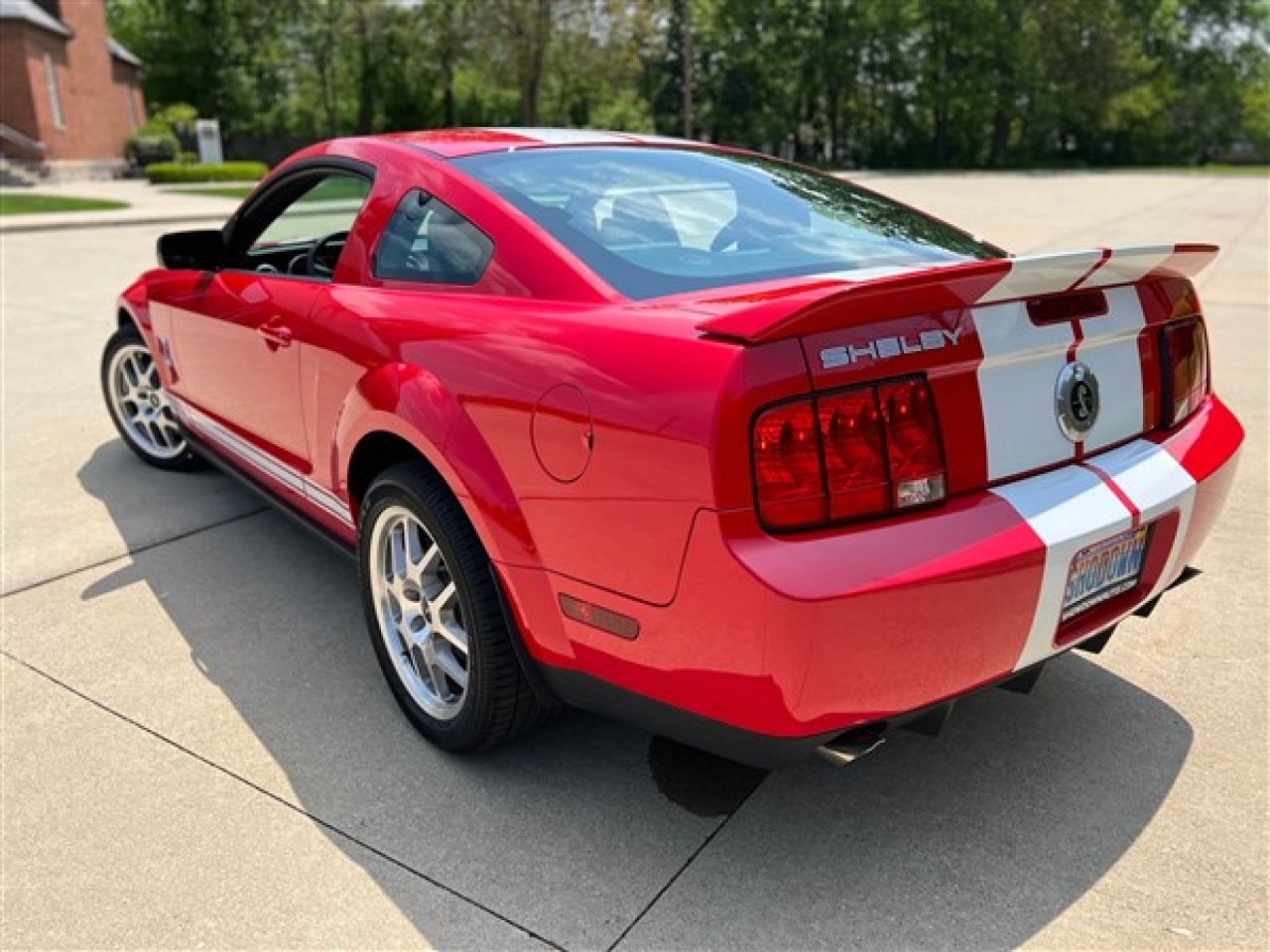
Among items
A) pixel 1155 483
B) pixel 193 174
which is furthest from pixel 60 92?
pixel 1155 483

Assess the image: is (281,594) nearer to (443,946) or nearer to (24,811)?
(24,811)

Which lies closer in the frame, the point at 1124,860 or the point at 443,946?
the point at 443,946

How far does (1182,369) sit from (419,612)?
2032mm

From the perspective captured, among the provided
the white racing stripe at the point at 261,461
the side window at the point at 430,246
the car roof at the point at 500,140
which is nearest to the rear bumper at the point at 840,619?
the side window at the point at 430,246

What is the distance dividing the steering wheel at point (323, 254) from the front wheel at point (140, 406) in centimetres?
131

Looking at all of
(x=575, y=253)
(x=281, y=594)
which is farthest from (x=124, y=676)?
(x=575, y=253)

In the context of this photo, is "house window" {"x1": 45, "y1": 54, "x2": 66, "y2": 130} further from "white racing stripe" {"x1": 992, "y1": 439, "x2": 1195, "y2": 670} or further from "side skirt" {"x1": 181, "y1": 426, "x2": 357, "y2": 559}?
"white racing stripe" {"x1": 992, "y1": 439, "x2": 1195, "y2": 670}

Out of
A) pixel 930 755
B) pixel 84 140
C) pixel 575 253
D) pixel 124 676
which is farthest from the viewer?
pixel 84 140

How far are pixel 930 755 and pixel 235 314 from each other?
2618 millimetres

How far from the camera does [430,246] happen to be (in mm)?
2818

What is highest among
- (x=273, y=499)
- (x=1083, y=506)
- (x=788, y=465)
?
(x=788, y=465)

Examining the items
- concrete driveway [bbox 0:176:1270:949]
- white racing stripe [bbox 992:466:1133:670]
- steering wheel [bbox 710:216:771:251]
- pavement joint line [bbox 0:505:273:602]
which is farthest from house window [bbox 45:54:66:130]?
white racing stripe [bbox 992:466:1133:670]

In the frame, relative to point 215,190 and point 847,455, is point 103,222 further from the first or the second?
point 847,455

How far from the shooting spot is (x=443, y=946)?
2.09 m
